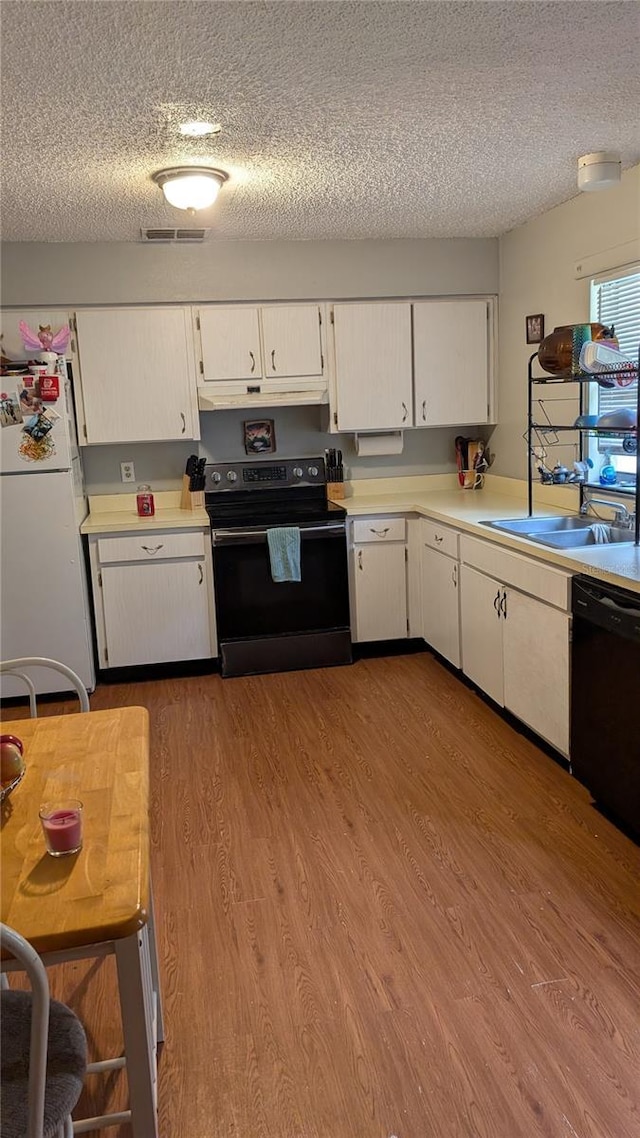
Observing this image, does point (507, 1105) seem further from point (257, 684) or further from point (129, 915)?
point (257, 684)

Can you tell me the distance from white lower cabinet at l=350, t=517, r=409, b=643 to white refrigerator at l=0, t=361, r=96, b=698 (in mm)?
1436

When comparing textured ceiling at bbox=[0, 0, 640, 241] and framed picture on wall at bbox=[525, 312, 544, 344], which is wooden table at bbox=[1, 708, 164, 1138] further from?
framed picture on wall at bbox=[525, 312, 544, 344]

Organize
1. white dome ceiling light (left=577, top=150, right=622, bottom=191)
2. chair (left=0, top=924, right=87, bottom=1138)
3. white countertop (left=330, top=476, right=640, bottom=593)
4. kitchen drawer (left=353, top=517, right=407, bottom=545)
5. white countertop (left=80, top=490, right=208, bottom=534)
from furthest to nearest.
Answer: kitchen drawer (left=353, top=517, right=407, bottom=545)
white countertop (left=80, top=490, right=208, bottom=534)
white dome ceiling light (left=577, top=150, right=622, bottom=191)
white countertop (left=330, top=476, right=640, bottom=593)
chair (left=0, top=924, right=87, bottom=1138)

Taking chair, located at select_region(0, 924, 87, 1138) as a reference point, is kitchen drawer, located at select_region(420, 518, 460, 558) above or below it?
above

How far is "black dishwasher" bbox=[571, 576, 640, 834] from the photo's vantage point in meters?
2.62

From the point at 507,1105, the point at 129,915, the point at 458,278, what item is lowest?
the point at 507,1105

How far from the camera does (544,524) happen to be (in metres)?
3.83

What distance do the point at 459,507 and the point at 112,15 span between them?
292 centimetres

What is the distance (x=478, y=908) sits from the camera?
7.97 feet

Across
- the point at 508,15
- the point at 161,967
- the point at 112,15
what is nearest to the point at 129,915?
the point at 161,967

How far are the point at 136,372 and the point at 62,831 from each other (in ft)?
11.7

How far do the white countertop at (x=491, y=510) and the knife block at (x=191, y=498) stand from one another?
0.80m

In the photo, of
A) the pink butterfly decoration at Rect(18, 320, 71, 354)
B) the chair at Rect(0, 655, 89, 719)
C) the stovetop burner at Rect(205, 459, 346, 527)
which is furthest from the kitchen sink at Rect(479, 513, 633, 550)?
the pink butterfly decoration at Rect(18, 320, 71, 354)

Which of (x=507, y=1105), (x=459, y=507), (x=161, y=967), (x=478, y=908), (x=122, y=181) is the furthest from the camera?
(x=459, y=507)
